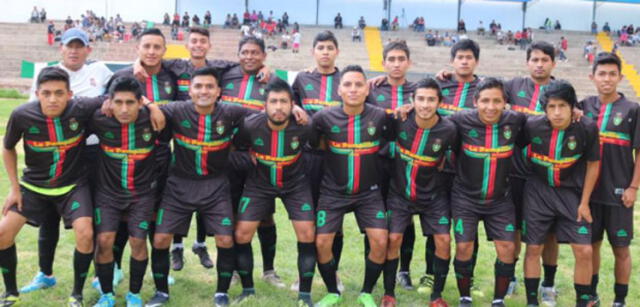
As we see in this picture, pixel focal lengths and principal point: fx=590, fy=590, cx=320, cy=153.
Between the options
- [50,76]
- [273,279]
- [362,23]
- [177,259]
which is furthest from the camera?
[362,23]

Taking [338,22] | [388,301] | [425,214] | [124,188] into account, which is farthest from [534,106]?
[338,22]

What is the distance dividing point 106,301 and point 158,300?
0.41 metres

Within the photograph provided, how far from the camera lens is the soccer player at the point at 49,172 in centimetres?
464

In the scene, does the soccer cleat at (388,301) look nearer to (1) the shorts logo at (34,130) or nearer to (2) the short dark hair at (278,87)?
(2) the short dark hair at (278,87)

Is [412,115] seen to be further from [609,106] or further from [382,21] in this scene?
[382,21]

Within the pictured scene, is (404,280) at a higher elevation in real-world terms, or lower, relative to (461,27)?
lower

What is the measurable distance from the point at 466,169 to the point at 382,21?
134 ft

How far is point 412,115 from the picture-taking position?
16.7 feet

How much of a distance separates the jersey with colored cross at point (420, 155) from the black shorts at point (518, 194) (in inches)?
26.9

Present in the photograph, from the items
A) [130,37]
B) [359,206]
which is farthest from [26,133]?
[130,37]

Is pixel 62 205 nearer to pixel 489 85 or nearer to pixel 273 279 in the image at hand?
pixel 273 279

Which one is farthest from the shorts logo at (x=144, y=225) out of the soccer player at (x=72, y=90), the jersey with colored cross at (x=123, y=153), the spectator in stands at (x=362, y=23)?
the spectator in stands at (x=362, y=23)

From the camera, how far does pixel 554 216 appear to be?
4.84 meters

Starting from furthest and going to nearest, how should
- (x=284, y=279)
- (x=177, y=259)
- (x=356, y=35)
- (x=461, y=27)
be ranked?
(x=461, y=27) → (x=356, y=35) → (x=177, y=259) → (x=284, y=279)
